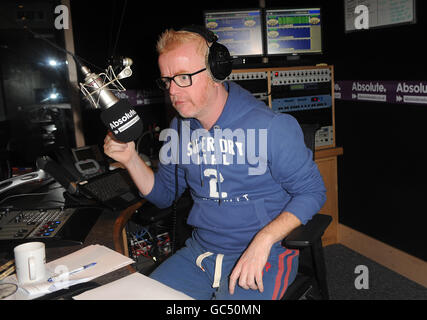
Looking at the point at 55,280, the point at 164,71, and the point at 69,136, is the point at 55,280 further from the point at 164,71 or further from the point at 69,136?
the point at 69,136

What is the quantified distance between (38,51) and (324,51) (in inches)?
85.1

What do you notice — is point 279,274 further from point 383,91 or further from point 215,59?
point 383,91

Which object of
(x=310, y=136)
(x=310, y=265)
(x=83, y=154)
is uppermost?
(x=310, y=136)

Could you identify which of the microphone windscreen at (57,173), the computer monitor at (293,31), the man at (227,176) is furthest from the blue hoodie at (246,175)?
the computer monitor at (293,31)

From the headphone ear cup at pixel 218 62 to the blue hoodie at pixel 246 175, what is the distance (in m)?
0.14

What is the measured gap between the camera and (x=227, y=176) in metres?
1.45

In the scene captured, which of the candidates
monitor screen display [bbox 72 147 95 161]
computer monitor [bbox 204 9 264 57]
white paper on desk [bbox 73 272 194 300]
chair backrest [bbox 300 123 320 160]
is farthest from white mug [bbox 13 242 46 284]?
computer monitor [bbox 204 9 264 57]

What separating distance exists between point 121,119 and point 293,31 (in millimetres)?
2062

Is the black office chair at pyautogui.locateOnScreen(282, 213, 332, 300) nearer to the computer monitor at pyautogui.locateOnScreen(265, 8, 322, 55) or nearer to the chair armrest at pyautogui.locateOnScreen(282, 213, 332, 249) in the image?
the chair armrest at pyautogui.locateOnScreen(282, 213, 332, 249)

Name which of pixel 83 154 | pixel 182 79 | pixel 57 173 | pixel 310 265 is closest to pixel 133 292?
pixel 182 79

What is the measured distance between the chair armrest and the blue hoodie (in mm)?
39

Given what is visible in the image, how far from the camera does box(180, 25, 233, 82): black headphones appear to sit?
1.34 meters

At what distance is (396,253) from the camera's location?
8.52 feet

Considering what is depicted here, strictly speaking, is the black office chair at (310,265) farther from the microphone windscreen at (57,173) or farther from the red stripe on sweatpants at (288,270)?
the microphone windscreen at (57,173)
